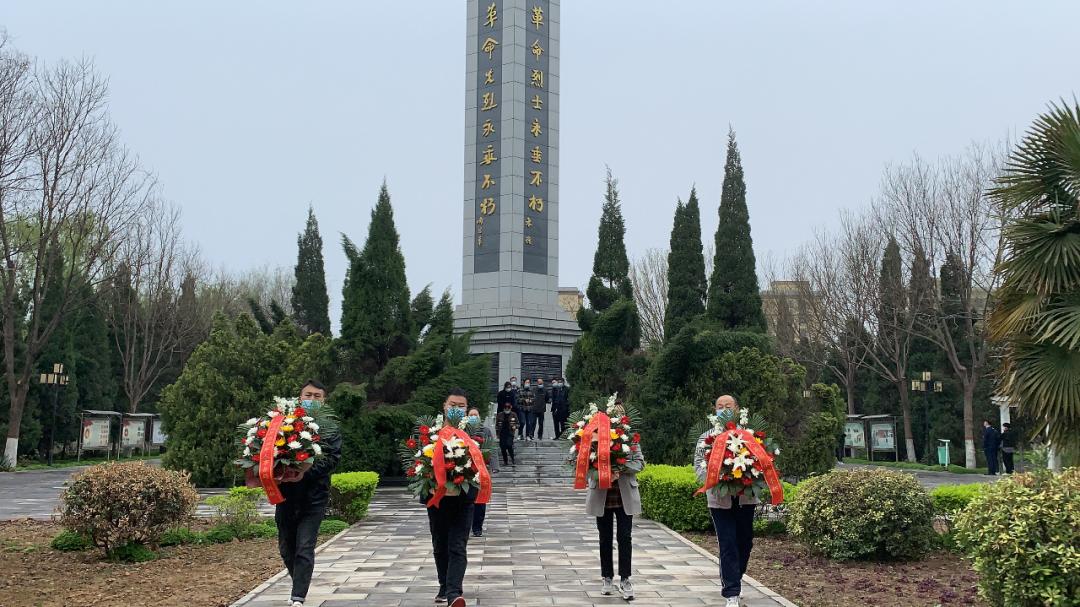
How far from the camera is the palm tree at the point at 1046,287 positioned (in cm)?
905

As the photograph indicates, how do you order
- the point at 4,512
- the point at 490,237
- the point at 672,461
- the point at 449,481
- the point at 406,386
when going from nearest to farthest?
the point at 449,481
the point at 4,512
the point at 672,461
the point at 406,386
the point at 490,237

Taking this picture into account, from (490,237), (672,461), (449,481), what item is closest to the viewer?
(449,481)

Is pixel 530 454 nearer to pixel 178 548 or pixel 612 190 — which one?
pixel 612 190

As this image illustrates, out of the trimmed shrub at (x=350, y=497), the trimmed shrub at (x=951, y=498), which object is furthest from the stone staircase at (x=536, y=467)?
the trimmed shrub at (x=951, y=498)

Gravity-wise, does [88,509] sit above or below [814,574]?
above

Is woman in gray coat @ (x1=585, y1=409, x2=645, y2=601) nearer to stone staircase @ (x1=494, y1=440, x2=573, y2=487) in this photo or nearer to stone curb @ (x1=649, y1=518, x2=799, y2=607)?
stone curb @ (x1=649, y1=518, x2=799, y2=607)

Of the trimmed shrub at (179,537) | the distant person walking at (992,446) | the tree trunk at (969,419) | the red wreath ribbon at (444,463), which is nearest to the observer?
the red wreath ribbon at (444,463)

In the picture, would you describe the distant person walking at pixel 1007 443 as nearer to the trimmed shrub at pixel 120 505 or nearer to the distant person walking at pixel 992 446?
the distant person walking at pixel 992 446

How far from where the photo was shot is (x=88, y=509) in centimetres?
1027

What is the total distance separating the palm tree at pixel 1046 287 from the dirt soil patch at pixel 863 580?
1.76m

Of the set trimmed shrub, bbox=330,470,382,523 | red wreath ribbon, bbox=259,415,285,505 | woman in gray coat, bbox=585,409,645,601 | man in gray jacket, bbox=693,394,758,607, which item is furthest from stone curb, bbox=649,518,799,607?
trimmed shrub, bbox=330,470,382,523

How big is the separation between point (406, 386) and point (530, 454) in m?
6.01

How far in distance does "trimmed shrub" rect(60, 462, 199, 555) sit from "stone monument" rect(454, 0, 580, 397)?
21004 millimetres

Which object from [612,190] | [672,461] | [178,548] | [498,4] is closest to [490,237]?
[612,190]
